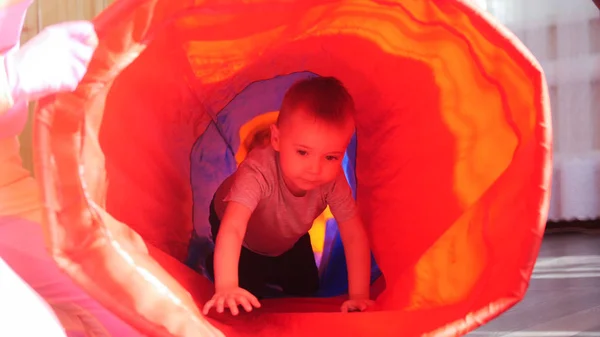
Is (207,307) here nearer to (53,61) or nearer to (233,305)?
(233,305)

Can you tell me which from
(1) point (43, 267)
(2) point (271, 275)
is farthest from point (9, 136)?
(2) point (271, 275)

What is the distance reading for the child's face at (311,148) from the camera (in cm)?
127

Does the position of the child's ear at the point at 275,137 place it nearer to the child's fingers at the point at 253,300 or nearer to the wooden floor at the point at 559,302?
the child's fingers at the point at 253,300

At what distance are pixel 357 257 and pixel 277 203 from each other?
223 mm

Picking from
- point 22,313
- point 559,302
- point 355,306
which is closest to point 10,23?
point 22,313

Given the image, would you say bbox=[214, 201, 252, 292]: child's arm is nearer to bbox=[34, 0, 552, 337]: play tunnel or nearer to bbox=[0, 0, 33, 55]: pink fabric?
bbox=[34, 0, 552, 337]: play tunnel

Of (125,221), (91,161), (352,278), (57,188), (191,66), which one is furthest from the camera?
(191,66)

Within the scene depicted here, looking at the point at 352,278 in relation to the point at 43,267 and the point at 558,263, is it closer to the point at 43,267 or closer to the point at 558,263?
the point at 43,267

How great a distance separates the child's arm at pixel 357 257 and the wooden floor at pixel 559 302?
25 centimetres

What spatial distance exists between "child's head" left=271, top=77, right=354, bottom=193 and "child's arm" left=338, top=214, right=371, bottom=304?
0.14 m

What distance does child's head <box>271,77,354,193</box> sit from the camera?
1270mm

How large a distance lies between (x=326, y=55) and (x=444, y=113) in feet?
1.21

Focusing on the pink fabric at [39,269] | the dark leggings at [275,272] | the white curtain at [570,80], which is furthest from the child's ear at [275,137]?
the white curtain at [570,80]

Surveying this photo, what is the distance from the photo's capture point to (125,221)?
1191 millimetres
